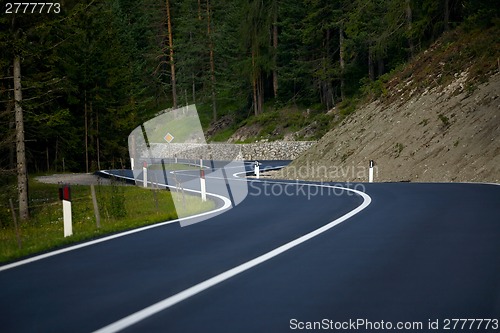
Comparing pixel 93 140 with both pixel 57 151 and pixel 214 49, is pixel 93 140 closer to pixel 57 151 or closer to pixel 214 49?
pixel 57 151

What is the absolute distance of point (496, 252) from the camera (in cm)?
895

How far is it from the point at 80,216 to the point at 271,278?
50.9ft

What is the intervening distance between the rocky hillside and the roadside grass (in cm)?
1027

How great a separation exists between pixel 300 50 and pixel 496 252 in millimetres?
56195

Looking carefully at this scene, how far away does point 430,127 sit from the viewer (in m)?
29.6

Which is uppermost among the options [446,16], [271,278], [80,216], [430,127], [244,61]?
[244,61]

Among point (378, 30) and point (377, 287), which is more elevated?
point (378, 30)

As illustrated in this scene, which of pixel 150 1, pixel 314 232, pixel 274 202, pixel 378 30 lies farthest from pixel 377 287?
pixel 150 1

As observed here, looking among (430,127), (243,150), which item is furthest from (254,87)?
(430,127)

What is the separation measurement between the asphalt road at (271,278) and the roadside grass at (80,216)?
3.26 feet

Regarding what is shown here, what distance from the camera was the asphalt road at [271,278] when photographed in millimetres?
5812

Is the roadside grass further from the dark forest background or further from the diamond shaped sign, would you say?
the dark forest background

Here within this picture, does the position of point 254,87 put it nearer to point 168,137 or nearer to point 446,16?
point 446,16

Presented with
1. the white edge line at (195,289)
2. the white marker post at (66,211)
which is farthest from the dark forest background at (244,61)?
the white edge line at (195,289)
